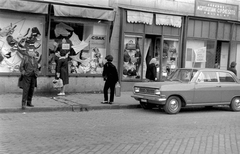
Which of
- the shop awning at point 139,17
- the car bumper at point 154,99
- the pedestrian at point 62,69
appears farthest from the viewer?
the shop awning at point 139,17

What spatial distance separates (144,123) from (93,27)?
24.6 feet

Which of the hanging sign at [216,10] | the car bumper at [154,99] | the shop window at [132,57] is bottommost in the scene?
the car bumper at [154,99]

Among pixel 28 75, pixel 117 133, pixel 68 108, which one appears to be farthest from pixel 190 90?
pixel 28 75

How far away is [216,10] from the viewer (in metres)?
18.6

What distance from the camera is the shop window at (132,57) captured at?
1623 centimetres

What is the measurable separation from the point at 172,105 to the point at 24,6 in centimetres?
706

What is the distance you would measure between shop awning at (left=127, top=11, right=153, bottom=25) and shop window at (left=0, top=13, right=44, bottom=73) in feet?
14.3

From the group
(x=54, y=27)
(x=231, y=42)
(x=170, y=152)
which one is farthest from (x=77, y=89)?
(x=231, y=42)

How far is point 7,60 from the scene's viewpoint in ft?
43.6

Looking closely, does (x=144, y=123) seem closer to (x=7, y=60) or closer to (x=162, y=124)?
(x=162, y=124)

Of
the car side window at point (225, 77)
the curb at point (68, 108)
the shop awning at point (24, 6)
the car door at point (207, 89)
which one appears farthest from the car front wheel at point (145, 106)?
the shop awning at point (24, 6)

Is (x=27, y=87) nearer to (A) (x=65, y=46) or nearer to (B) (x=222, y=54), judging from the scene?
(A) (x=65, y=46)

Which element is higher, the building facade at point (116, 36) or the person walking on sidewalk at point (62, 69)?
the building facade at point (116, 36)

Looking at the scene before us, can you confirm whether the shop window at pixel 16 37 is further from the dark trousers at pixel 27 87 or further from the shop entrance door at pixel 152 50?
the shop entrance door at pixel 152 50
